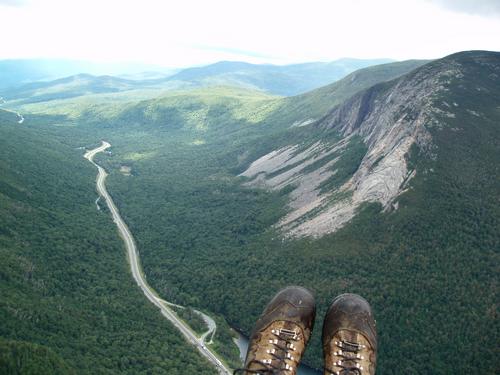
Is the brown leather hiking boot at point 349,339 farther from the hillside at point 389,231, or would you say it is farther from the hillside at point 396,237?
the hillside at point 389,231

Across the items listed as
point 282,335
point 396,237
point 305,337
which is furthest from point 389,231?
point 282,335

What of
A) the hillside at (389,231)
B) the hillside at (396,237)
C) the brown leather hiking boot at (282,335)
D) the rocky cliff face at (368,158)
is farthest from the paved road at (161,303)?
the brown leather hiking boot at (282,335)

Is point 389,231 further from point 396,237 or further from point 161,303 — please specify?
point 161,303

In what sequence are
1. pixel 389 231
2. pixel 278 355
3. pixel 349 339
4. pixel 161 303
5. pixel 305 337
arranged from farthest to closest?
pixel 389 231
pixel 161 303
pixel 305 337
pixel 349 339
pixel 278 355

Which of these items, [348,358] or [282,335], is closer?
[348,358]

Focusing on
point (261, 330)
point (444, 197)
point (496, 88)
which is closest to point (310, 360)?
point (444, 197)

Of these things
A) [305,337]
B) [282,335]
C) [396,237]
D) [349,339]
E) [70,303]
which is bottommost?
[70,303]

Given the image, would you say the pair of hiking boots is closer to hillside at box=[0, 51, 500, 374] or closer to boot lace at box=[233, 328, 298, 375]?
boot lace at box=[233, 328, 298, 375]

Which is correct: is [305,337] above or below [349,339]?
below

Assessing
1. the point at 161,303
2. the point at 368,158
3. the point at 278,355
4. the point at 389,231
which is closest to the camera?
the point at 278,355
